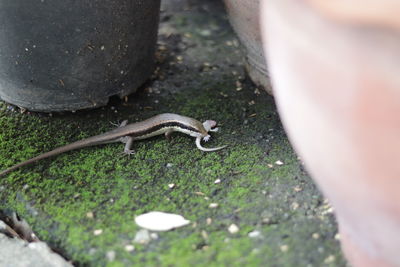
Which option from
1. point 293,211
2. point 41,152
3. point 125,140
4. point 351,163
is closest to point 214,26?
point 125,140

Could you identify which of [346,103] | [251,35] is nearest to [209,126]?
[251,35]

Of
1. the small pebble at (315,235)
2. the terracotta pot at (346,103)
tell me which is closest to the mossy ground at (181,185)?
the small pebble at (315,235)

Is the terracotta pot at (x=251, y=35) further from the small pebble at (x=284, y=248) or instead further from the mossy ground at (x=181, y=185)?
the small pebble at (x=284, y=248)

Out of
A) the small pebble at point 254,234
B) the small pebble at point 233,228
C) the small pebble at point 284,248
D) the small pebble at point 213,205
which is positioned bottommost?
the small pebble at point 213,205

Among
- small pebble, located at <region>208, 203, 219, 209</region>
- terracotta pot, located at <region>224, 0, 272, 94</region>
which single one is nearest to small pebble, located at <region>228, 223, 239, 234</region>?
small pebble, located at <region>208, 203, 219, 209</region>

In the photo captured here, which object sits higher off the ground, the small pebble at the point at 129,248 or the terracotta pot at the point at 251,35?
the terracotta pot at the point at 251,35

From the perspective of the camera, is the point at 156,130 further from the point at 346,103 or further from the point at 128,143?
the point at 346,103
